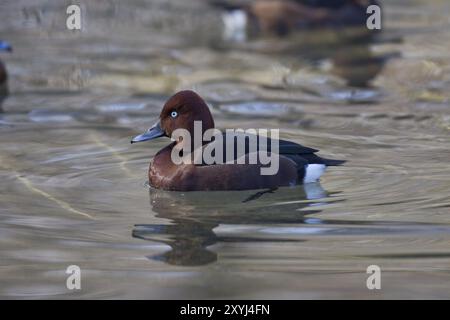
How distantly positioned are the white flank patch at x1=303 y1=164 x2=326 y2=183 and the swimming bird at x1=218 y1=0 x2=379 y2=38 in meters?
7.35

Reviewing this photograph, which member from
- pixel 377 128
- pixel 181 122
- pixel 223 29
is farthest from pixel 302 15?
pixel 181 122

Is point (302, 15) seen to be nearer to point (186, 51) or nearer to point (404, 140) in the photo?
point (186, 51)

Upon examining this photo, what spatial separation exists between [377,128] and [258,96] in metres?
1.81

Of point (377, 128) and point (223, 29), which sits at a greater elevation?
point (223, 29)

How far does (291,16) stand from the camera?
49.3 feet

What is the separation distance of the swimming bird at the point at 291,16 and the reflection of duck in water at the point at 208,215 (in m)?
7.65

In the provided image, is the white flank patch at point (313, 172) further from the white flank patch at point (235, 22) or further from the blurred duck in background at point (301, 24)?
the white flank patch at point (235, 22)

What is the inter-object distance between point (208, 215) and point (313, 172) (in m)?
1.04

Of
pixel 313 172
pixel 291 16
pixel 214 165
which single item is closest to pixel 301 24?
pixel 291 16

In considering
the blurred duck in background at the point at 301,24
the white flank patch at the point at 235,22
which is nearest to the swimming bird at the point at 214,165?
the blurred duck in background at the point at 301,24

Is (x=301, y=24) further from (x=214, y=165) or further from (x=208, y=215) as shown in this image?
(x=208, y=215)

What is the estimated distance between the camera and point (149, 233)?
640 centimetres

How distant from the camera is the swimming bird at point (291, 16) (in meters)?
14.9
